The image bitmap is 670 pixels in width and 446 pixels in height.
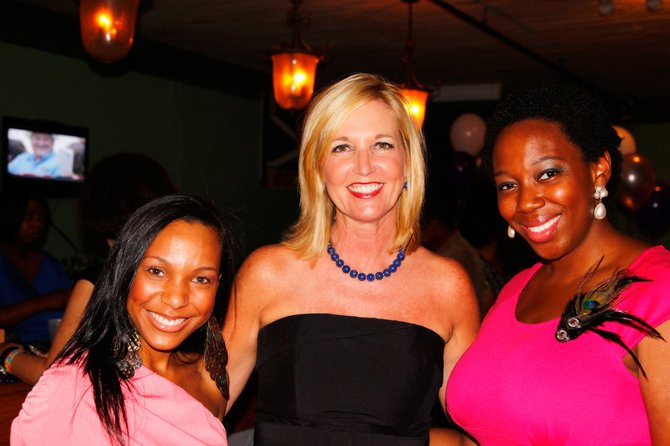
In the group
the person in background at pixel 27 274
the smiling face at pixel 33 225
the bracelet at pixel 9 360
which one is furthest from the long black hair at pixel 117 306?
the smiling face at pixel 33 225

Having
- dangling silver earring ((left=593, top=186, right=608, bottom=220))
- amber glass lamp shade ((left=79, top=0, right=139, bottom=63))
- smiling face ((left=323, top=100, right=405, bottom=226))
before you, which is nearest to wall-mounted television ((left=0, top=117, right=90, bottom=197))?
amber glass lamp shade ((left=79, top=0, right=139, bottom=63))

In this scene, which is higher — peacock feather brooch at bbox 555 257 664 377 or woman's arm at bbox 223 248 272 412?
peacock feather brooch at bbox 555 257 664 377

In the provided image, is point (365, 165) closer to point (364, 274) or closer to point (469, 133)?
point (364, 274)

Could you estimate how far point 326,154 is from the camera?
7.50ft

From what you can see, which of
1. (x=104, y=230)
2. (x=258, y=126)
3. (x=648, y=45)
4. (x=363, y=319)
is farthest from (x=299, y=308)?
(x=258, y=126)

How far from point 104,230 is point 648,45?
21.0ft

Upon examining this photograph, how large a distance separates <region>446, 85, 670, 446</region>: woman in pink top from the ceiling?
4090 mm

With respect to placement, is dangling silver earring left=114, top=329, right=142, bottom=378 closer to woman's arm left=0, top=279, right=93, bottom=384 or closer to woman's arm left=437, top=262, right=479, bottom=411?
woman's arm left=0, top=279, right=93, bottom=384

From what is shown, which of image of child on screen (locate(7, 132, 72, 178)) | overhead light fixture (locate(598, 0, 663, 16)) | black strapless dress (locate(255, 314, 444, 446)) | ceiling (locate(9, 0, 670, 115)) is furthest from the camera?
image of child on screen (locate(7, 132, 72, 178))

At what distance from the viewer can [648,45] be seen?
7566 mm

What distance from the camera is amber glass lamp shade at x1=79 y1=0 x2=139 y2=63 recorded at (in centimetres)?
471

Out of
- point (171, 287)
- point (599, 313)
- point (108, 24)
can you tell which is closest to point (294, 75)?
point (108, 24)

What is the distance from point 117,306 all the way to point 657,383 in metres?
1.22

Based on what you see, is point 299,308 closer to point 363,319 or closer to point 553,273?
point 363,319
